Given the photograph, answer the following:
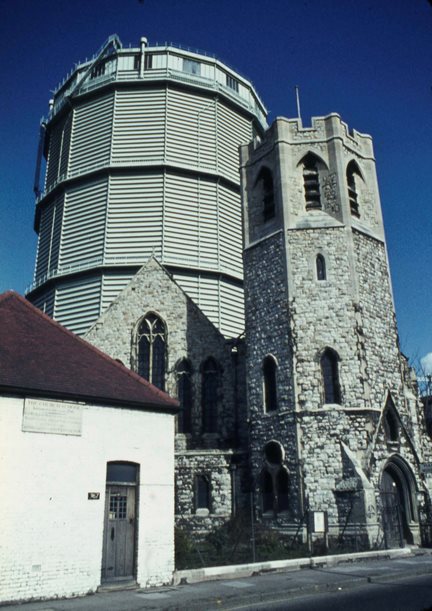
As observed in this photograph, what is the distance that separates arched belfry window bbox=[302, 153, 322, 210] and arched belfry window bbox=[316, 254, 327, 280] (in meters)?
2.38

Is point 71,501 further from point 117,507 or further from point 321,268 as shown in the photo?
point 321,268

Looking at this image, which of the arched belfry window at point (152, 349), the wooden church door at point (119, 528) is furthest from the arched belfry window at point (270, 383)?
the wooden church door at point (119, 528)

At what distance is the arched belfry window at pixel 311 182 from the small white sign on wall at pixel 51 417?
13060 mm

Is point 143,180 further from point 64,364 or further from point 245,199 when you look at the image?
point 64,364

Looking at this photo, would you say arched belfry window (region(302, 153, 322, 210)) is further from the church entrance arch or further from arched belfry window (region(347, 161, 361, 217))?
the church entrance arch

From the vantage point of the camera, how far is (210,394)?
20797 millimetres

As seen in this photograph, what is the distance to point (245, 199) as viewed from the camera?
22250 mm

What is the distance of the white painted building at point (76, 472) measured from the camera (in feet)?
31.8

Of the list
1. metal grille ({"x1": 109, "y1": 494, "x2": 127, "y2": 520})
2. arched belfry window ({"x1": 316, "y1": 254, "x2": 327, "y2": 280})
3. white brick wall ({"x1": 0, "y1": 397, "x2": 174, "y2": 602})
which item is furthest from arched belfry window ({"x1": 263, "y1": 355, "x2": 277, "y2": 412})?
metal grille ({"x1": 109, "y1": 494, "x2": 127, "y2": 520})

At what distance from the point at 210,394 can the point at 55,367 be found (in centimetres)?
1028

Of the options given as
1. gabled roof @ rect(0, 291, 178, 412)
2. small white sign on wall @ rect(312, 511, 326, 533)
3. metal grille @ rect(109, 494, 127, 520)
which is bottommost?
small white sign on wall @ rect(312, 511, 326, 533)

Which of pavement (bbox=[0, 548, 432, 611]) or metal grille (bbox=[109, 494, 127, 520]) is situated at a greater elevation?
metal grille (bbox=[109, 494, 127, 520])

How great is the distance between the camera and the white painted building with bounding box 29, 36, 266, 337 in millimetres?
28578

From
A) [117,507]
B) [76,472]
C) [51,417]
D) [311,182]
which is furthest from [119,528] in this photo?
[311,182]
